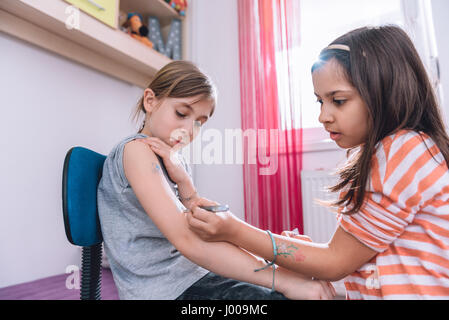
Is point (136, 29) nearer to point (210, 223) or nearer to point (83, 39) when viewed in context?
point (83, 39)

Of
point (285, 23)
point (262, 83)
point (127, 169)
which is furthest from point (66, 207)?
point (285, 23)

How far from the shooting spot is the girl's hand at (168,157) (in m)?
0.67

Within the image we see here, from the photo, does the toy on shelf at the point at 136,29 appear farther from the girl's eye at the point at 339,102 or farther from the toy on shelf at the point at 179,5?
the girl's eye at the point at 339,102

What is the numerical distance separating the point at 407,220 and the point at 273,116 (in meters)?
1.42

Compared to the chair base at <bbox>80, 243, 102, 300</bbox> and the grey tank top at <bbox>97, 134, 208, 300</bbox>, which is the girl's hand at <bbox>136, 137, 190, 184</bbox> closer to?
the grey tank top at <bbox>97, 134, 208, 300</bbox>

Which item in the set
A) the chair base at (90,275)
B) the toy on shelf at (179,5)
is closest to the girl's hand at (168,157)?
the chair base at (90,275)

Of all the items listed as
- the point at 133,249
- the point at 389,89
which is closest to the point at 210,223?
the point at 133,249

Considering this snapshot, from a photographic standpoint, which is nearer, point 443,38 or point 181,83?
point 181,83

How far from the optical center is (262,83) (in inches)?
74.3

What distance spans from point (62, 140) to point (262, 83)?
1297 millimetres

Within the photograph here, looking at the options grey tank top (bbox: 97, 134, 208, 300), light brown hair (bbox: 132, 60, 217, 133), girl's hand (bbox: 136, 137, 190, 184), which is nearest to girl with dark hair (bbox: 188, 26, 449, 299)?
grey tank top (bbox: 97, 134, 208, 300)

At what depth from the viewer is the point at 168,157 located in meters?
0.71

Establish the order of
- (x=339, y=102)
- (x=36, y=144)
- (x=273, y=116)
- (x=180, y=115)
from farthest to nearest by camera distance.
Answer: (x=273, y=116)
(x=36, y=144)
(x=180, y=115)
(x=339, y=102)

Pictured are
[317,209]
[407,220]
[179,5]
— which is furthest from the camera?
[179,5]
